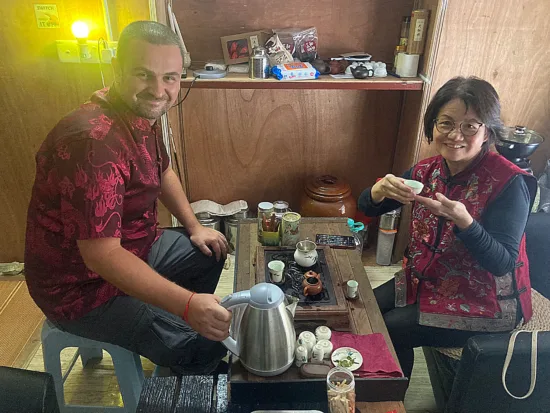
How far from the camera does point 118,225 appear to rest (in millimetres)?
1272

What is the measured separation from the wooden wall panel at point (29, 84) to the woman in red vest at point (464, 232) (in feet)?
4.80

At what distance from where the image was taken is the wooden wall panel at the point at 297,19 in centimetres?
227

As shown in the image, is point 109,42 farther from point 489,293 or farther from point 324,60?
point 489,293

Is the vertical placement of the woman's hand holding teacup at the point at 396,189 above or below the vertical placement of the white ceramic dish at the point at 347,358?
above

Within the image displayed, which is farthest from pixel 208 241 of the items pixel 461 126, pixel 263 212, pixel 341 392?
pixel 461 126

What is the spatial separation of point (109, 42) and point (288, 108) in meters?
0.99

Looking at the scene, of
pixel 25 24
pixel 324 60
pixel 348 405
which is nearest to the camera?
pixel 348 405

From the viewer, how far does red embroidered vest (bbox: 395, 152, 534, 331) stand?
144cm

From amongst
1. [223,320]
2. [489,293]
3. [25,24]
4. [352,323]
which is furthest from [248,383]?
[25,24]

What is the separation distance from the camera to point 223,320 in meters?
1.20

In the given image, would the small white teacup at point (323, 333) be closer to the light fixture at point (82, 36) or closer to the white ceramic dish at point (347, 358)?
the white ceramic dish at point (347, 358)

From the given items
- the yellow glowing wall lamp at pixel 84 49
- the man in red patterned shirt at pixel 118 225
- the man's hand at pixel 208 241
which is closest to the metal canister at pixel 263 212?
the man's hand at pixel 208 241

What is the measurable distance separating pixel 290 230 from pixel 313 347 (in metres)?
0.55

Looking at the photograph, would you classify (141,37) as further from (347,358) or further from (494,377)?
(494,377)
